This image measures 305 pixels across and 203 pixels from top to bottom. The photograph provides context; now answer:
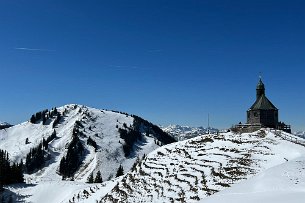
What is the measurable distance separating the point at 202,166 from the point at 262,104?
31.2 m

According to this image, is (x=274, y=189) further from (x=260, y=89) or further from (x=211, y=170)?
(x=260, y=89)

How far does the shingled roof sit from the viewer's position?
71.9m

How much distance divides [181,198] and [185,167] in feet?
30.9

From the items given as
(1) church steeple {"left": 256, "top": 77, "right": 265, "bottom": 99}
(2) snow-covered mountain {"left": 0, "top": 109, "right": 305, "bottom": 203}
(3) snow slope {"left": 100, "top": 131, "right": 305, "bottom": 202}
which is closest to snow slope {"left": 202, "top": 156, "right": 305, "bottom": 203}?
(2) snow-covered mountain {"left": 0, "top": 109, "right": 305, "bottom": 203}

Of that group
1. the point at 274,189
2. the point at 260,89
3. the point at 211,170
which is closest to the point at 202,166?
the point at 211,170

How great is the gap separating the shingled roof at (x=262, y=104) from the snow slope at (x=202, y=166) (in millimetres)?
14037

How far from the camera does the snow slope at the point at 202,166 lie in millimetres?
41344

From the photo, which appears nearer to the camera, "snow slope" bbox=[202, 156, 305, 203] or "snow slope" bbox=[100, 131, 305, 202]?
"snow slope" bbox=[202, 156, 305, 203]

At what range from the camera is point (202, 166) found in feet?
157

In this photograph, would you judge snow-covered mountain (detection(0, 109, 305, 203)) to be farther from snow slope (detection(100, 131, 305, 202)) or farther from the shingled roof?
the shingled roof

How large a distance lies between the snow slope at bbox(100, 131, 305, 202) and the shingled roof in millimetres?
14037

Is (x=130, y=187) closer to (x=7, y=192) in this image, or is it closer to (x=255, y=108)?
Answer: (x=255, y=108)

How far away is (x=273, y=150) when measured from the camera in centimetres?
4769

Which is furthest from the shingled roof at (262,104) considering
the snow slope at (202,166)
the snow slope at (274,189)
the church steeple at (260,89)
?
the snow slope at (274,189)
